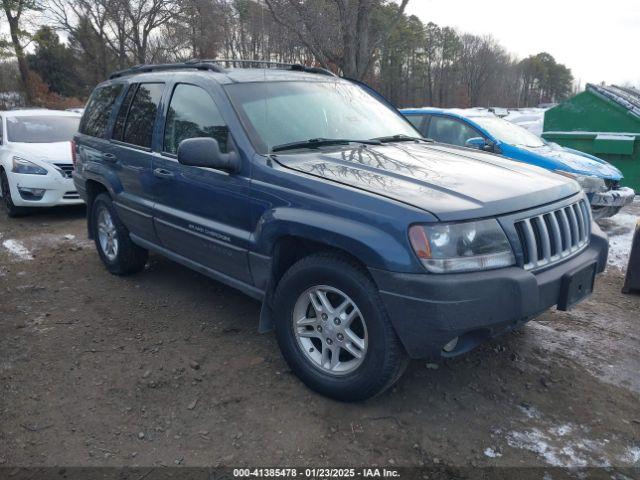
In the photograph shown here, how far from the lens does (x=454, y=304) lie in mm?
2527

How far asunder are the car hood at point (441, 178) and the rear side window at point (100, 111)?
249cm

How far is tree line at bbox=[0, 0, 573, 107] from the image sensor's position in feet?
28.9

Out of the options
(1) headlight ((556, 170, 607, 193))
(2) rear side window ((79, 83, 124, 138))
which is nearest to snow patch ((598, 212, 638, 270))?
(1) headlight ((556, 170, 607, 193))

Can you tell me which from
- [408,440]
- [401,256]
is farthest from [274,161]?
[408,440]

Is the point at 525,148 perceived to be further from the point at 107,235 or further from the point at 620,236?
the point at 107,235

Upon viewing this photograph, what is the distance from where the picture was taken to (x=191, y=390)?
3260 millimetres

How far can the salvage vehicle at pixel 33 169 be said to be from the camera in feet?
25.1

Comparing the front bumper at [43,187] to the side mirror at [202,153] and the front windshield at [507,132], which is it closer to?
the side mirror at [202,153]

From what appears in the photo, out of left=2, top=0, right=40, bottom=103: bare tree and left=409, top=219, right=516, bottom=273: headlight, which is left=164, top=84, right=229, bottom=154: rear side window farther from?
left=2, top=0, right=40, bottom=103: bare tree

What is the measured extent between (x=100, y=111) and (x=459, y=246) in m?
4.02

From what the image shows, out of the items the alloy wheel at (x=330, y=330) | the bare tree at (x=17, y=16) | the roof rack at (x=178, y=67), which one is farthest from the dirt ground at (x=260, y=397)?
the bare tree at (x=17, y=16)

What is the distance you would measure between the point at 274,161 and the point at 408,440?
176cm

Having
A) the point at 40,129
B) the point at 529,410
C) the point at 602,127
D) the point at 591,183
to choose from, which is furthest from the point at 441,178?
the point at 602,127

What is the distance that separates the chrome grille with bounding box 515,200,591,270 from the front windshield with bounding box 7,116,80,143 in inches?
301
